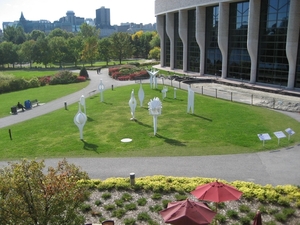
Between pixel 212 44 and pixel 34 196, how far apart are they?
158 ft

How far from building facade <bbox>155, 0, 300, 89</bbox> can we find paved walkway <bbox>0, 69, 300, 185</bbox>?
22708mm

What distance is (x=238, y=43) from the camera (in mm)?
45875

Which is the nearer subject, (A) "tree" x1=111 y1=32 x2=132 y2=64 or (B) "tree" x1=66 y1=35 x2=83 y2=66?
(B) "tree" x1=66 y1=35 x2=83 y2=66

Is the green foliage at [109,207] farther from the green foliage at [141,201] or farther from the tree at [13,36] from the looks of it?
the tree at [13,36]

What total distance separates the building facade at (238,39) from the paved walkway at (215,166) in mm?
22708

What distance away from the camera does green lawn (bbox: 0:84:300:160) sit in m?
19.1

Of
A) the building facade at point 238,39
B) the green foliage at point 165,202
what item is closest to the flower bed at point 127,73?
the building facade at point 238,39

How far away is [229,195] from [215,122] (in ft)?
49.6

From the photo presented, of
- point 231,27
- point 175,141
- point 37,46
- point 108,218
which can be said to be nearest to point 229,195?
point 108,218

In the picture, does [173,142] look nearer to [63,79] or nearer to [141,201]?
[141,201]

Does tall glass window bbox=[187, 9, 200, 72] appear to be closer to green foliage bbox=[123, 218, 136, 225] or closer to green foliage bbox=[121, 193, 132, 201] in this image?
green foliage bbox=[121, 193, 132, 201]

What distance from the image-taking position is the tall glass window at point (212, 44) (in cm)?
5081

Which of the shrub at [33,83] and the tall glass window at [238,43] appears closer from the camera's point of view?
the tall glass window at [238,43]

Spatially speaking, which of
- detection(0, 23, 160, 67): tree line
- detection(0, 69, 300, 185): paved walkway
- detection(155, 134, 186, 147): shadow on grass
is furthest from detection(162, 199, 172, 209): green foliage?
detection(0, 23, 160, 67): tree line
